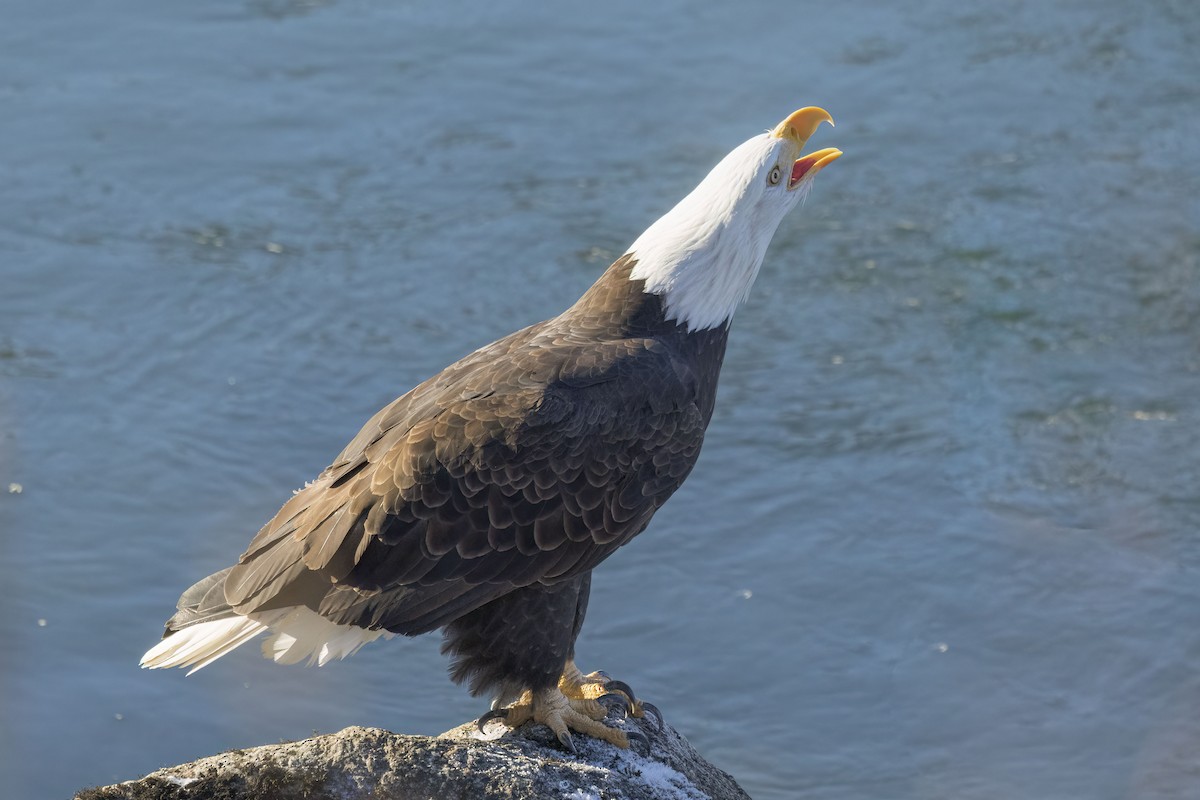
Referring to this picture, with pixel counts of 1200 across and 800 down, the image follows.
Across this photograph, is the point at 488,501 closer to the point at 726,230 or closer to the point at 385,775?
the point at 385,775

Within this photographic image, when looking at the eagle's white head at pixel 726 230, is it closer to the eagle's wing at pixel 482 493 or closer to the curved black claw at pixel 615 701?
the eagle's wing at pixel 482 493

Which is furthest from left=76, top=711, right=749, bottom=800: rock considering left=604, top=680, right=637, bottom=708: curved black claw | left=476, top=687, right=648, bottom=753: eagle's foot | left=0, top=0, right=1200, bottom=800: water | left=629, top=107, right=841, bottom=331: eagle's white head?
left=0, top=0, right=1200, bottom=800: water

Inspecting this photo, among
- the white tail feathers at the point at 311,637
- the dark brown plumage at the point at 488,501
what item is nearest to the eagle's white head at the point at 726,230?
the dark brown plumage at the point at 488,501

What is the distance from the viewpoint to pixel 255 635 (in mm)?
5453

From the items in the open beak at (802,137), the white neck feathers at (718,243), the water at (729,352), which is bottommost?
the water at (729,352)

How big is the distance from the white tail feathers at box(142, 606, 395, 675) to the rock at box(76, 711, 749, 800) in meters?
0.44

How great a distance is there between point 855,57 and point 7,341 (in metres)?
7.06

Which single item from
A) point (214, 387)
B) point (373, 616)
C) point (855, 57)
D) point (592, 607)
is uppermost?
point (855, 57)

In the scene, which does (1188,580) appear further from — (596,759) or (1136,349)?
(596,759)

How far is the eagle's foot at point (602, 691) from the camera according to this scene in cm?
590

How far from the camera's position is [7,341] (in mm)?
10875

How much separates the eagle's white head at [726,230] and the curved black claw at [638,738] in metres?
1.38

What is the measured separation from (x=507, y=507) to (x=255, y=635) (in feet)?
2.90

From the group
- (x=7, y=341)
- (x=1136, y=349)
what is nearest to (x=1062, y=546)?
(x=1136, y=349)
